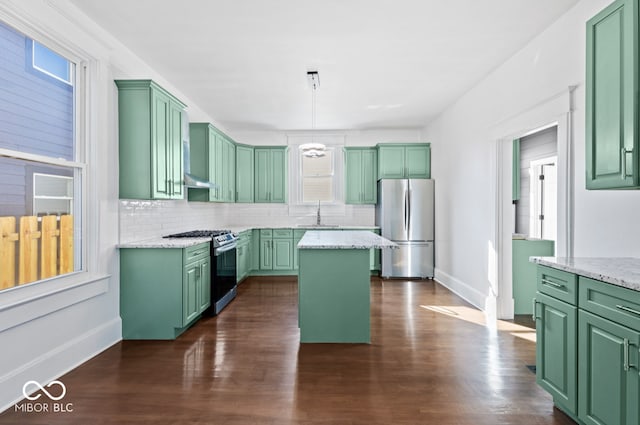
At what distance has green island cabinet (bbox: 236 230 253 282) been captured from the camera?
543cm

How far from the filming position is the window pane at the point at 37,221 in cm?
226

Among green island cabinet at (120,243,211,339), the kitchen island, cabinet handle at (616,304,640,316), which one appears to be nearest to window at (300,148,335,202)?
the kitchen island

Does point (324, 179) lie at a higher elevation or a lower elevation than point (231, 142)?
lower

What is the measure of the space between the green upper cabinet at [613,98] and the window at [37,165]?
3745mm

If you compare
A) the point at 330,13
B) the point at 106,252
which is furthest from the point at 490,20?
the point at 106,252

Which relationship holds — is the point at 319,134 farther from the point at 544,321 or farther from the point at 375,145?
the point at 544,321

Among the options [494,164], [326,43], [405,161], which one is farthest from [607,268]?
[405,161]

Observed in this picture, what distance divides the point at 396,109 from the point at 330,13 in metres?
2.92

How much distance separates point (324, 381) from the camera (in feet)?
8.22

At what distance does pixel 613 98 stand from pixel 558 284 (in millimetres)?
1128

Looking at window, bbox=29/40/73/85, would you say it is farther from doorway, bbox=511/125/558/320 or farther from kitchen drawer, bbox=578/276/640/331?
doorway, bbox=511/125/558/320

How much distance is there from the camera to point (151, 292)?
3.32m

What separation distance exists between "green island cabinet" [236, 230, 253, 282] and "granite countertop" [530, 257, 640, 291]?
4196mm

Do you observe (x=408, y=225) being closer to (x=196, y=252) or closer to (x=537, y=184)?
(x=537, y=184)
